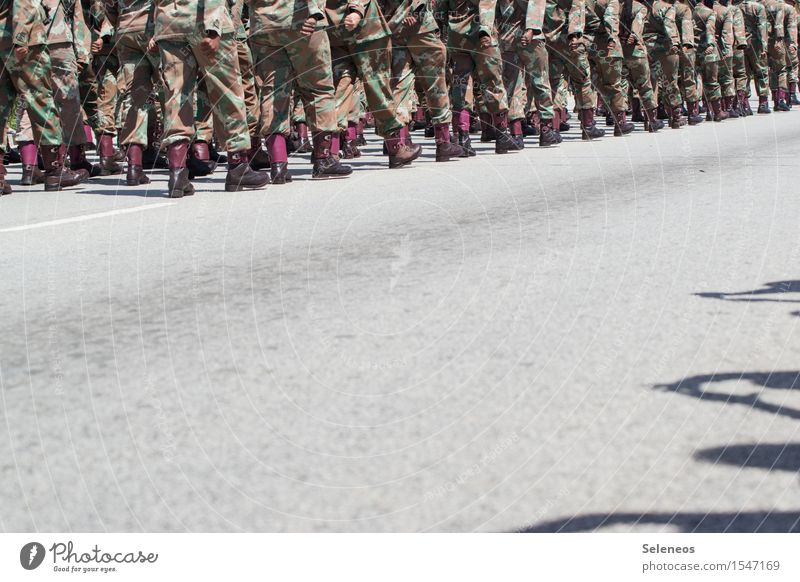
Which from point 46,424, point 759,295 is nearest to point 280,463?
point 46,424

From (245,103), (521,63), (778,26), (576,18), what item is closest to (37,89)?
(245,103)

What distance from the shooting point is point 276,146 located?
8289mm

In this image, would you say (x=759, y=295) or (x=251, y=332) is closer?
(x=251, y=332)

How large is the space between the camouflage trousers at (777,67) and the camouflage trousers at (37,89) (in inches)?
625

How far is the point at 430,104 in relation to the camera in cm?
1010

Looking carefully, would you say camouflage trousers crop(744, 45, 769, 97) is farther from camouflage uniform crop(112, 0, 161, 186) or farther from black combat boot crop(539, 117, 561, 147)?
camouflage uniform crop(112, 0, 161, 186)

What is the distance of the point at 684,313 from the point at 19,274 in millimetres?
2621

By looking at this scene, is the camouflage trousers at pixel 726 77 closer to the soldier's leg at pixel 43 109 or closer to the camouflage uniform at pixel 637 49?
the camouflage uniform at pixel 637 49

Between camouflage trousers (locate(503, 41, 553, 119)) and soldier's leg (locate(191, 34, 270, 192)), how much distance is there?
4508mm

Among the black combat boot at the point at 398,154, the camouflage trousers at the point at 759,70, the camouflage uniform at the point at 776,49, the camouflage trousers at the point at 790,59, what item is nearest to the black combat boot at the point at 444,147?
the black combat boot at the point at 398,154

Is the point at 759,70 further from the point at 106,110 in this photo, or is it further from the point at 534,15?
the point at 106,110

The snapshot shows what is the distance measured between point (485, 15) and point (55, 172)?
391cm

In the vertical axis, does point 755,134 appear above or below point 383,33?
below

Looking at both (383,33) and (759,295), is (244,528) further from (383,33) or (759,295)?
(383,33)
